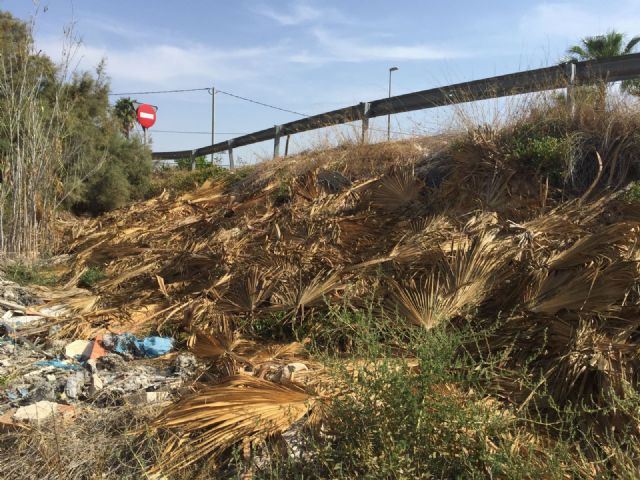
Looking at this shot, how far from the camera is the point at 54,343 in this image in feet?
16.0

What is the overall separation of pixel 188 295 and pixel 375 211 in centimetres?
218

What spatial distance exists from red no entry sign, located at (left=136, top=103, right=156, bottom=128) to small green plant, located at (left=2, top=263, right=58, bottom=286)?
1337 centimetres

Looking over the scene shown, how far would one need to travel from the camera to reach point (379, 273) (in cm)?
439

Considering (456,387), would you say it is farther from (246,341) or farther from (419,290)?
(246,341)

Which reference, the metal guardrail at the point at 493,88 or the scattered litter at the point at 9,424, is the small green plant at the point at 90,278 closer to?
the scattered litter at the point at 9,424

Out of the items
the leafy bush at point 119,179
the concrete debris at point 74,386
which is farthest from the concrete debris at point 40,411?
the leafy bush at point 119,179

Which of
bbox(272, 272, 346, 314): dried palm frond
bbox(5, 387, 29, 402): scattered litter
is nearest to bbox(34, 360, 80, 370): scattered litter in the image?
bbox(5, 387, 29, 402): scattered litter

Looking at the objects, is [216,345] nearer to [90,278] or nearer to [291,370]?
[291,370]

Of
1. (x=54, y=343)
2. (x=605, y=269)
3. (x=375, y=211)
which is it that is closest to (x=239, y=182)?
(x=375, y=211)

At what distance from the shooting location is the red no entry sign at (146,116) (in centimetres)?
2002

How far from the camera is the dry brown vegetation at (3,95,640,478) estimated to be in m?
2.62

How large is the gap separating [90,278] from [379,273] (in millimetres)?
3895

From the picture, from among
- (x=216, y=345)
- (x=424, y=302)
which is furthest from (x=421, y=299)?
(x=216, y=345)

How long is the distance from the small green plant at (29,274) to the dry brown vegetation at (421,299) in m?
0.45
